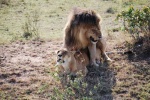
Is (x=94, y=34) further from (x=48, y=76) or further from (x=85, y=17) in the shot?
(x=48, y=76)

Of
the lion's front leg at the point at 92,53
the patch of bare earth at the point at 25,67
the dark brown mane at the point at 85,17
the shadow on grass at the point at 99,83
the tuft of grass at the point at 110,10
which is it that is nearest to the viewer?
the shadow on grass at the point at 99,83

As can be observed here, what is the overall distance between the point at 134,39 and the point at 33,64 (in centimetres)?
226

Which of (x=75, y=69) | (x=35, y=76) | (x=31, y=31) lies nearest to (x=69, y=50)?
(x=75, y=69)

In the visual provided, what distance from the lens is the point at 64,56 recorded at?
5.55m

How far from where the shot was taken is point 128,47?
7184mm

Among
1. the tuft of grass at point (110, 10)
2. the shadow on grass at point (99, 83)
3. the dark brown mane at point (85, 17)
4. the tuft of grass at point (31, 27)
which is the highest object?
the tuft of grass at point (110, 10)

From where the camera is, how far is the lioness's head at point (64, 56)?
5.46 m

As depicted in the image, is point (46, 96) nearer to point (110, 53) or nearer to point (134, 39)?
point (110, 53)

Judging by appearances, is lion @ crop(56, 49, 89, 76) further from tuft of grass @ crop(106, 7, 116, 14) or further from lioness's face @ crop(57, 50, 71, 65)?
tuft of grass @ crop(106, 7, 116, 14)

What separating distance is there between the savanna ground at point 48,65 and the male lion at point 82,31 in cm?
54

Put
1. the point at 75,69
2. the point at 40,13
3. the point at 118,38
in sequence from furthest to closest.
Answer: the point at 40,13, the point at 118,38, the point at 75,69

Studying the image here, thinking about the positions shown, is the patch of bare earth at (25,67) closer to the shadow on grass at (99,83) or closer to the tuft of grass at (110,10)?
the shadow on grass at (99,83)

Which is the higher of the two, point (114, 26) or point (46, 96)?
point (114, 26)

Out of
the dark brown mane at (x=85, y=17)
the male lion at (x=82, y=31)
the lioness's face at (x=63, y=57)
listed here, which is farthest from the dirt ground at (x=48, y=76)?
the dark brown mane at (x=85, y=17)
